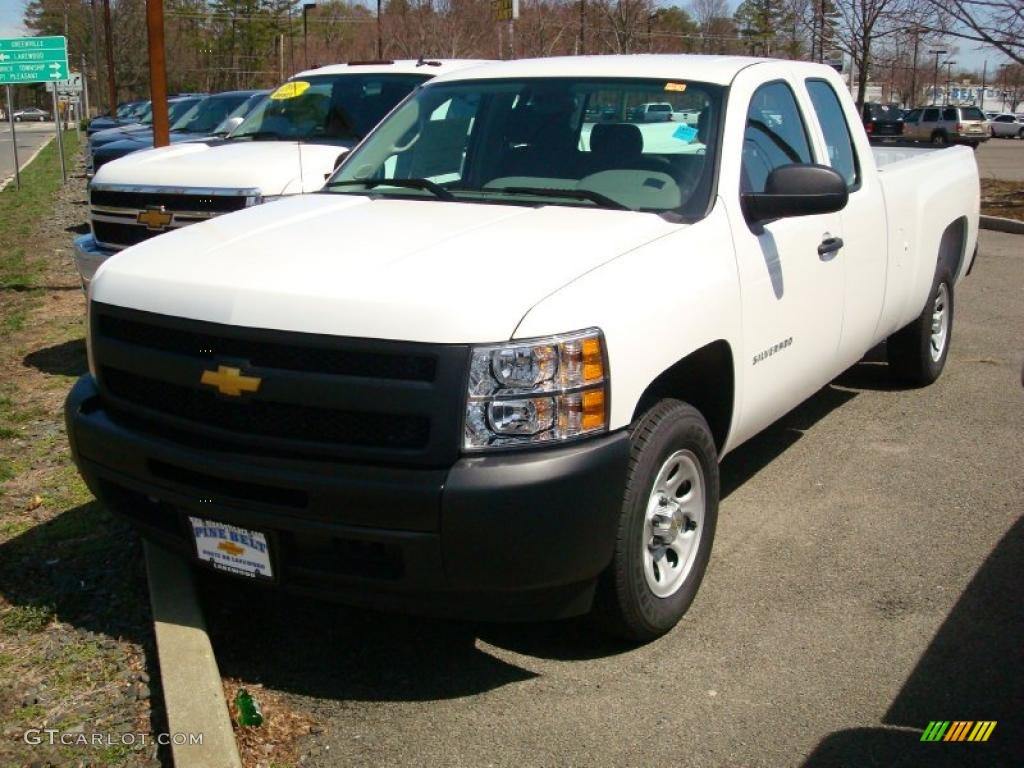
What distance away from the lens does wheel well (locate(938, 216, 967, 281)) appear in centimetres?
717

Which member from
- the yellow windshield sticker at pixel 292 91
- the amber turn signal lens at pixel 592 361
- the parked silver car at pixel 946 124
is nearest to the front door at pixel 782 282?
the amber turn signal lens at pixel 592 361

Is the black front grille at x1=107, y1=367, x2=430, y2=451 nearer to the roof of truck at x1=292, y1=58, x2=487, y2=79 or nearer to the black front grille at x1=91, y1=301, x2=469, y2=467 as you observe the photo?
the black front grille at x1=91, y1=301, x2=469, y2=467

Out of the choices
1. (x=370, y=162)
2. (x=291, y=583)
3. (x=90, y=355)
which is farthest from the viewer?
(x=370, y=162)

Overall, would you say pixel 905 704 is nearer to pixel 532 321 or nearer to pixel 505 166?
pixel 532 321

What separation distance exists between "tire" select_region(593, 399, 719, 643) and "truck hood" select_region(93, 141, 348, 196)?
3.78 metres

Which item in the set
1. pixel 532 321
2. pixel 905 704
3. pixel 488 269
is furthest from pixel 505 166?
pixel 905 704

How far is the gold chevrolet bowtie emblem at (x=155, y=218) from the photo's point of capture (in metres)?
7.32

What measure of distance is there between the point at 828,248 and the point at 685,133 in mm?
934

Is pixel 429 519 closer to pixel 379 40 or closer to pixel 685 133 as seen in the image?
pixel 685 133

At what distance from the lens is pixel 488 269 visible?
11.6 feet

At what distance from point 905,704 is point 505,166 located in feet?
8.45

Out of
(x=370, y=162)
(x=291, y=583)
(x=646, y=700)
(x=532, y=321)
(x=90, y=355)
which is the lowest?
(x=646, y=700)

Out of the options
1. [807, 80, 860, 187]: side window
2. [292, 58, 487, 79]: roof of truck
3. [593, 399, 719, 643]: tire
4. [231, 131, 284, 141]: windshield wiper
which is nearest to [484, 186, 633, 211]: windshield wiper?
[593, 399, 719, 643]: tire

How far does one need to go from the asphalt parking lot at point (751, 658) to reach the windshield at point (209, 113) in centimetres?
1306
